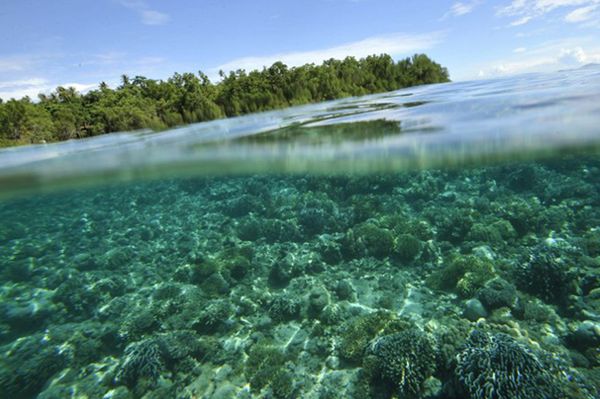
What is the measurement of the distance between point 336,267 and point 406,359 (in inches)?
168

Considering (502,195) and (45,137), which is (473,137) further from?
(45,137)

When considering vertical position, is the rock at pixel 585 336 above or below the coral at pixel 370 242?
below

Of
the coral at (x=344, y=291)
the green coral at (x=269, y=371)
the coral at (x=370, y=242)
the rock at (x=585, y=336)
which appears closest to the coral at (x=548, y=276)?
the rock at (x=585, y=336)

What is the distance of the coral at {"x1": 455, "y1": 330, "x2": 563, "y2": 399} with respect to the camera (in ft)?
13.4

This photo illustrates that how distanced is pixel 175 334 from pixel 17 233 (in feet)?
51.3

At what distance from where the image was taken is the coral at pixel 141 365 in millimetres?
5840

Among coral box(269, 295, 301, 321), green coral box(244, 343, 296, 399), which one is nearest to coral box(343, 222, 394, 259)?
coral box(269, 295, 301, 321)

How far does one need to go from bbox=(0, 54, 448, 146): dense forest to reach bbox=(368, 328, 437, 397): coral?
29700mm

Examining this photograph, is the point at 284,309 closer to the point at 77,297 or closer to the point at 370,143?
the point at 77,297

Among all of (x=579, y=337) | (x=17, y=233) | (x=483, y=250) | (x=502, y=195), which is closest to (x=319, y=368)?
(x=579, y=337)

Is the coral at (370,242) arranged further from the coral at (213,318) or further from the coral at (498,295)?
the coral at (213,318)

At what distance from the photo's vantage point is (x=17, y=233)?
1603 centimetres

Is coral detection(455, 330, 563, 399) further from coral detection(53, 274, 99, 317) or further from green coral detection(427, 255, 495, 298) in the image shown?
coral detection(53, 274, 99, 317)

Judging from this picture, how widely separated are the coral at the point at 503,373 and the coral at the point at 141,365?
5.55 m
